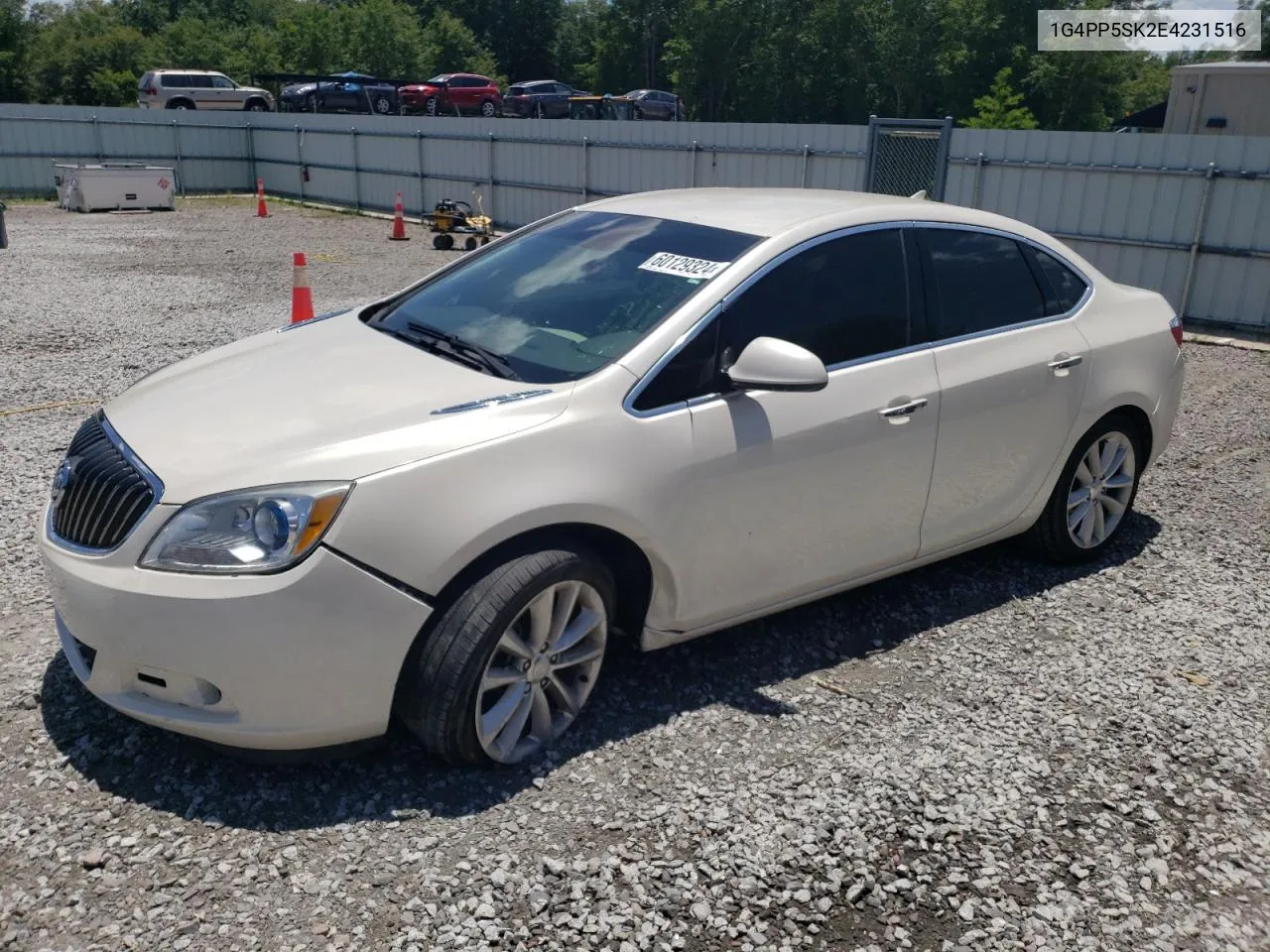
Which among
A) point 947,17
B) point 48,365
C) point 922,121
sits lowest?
point 48,365

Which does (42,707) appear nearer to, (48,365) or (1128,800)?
(1128,800)

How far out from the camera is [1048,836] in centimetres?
325

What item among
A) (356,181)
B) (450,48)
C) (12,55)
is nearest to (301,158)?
(356,181)

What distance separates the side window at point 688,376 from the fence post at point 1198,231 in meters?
10.6

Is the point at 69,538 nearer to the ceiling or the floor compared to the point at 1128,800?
nearer to the ceiling

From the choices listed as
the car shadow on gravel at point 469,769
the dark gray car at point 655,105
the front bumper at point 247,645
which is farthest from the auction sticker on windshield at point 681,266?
the dark gray car at point 655,105

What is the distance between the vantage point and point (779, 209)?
4.31 m

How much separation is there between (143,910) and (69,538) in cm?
113

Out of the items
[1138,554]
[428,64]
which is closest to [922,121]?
[1138,554]

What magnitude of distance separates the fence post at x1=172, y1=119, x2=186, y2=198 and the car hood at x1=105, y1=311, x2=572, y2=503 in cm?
2759

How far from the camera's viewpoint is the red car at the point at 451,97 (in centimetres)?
4191

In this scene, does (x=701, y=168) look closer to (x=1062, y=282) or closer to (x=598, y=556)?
(x=1062, y=282)

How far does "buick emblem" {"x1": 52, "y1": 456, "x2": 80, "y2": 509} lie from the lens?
346cm

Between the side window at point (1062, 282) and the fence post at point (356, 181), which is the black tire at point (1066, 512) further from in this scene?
the fence post at point (356, 181)
